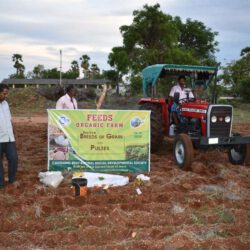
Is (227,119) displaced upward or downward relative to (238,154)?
upward

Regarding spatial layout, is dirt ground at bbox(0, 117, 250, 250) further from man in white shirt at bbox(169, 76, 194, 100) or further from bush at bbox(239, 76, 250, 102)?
bush at bbox(239, 76, 250, 102)

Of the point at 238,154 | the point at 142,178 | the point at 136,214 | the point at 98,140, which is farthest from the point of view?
the point at 238,154

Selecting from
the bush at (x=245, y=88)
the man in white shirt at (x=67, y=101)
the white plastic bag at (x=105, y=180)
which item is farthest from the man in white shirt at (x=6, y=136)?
the bush at (x=245, y=88)

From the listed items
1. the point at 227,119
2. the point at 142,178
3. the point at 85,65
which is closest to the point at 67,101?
the point at 142,178

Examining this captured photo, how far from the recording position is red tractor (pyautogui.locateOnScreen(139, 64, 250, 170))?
8539 millimetres

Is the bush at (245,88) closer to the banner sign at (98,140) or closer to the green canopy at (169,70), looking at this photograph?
the green canopy at (169,70)

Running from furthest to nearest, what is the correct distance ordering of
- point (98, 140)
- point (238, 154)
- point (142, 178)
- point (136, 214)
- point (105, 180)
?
point (238, 154), point (98, 140), point (142, 178), point (105, 180), point (136, 214)

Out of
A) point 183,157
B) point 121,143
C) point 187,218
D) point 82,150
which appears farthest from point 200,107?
point 187,218

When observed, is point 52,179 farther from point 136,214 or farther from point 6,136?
point 136,214

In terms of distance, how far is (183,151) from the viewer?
8.49m

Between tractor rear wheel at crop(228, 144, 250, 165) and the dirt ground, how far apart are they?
3.39 ft

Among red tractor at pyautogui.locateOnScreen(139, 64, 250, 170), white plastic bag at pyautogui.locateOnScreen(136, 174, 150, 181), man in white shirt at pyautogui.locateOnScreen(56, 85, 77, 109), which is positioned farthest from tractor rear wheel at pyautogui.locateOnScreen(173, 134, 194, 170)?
man in white shirt at pyautogui.locateOnScreen(56, 85, 77, 109)

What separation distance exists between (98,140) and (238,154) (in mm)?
2925

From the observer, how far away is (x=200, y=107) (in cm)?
899
